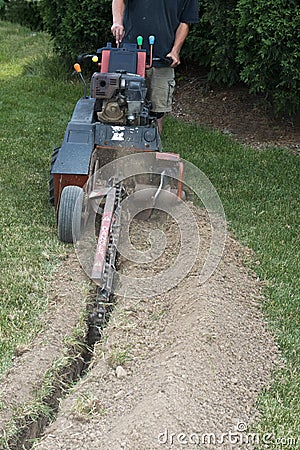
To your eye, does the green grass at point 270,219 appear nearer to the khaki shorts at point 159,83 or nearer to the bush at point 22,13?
the khaki shorts at point 159,83

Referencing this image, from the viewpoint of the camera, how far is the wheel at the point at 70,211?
462 cm

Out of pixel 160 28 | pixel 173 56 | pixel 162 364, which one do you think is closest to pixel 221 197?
pixel 173 56

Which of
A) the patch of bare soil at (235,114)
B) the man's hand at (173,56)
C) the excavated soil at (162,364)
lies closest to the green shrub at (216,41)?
the patch of bare soil at (235,114)

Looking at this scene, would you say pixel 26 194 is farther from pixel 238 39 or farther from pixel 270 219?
pixel 238 39

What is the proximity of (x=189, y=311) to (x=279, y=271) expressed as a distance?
97 cm

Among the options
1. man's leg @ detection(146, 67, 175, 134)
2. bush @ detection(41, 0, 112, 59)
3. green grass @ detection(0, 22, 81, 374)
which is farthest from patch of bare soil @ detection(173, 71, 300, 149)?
man's leg @ detection(146, 67, 175, 134)

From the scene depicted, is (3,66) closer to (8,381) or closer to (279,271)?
(279,271)

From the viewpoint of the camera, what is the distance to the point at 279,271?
478cm

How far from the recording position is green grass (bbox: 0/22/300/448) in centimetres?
382

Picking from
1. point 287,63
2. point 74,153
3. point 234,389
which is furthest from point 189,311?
point 287,63

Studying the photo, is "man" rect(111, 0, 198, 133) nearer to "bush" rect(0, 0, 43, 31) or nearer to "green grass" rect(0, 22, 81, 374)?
"green grass" rect(0, 22, 81, 374)

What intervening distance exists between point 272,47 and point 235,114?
1.39 m

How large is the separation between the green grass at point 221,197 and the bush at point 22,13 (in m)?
5.71

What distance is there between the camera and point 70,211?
4.65m
